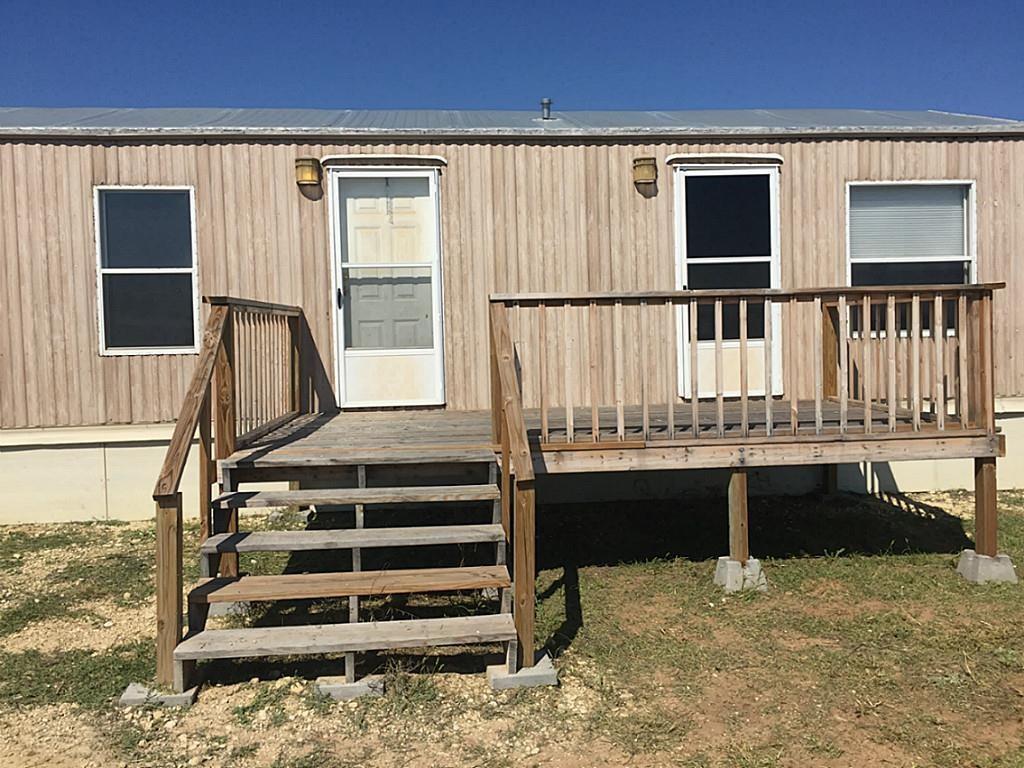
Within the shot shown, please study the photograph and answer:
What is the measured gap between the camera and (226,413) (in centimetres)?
472

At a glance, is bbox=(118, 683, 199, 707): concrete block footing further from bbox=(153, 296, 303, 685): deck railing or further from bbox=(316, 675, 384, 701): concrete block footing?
bbox=(316, 675, 384, 701): concrete block footing

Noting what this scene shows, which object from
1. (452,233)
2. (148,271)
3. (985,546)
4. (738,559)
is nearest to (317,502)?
(738,559)

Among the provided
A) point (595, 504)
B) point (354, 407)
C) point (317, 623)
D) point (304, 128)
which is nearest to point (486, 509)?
point (595, 504)

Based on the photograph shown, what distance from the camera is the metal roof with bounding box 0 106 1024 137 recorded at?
21.7ft

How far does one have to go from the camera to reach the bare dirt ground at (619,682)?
3133 mm

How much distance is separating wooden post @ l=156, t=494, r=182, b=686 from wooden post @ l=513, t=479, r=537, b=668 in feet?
4.98

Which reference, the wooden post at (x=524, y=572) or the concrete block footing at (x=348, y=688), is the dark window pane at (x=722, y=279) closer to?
the wooden post at (x=524, y=572)

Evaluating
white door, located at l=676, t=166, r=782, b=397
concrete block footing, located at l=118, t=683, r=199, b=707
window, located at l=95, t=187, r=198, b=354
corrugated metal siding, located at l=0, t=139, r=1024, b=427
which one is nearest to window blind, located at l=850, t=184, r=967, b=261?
corrugated metal siding, located at l=0, t=139, r=1024, b=427

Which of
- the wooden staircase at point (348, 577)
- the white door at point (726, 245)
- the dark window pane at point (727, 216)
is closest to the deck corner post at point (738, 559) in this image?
the wooden staircase at point (348, 577)

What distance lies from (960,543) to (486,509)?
3.61 meters

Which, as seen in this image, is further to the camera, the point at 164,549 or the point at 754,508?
the point at 754,508

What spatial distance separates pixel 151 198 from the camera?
6.65 m

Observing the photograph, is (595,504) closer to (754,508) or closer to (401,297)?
(754,508)

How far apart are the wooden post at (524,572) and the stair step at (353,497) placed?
706mm
